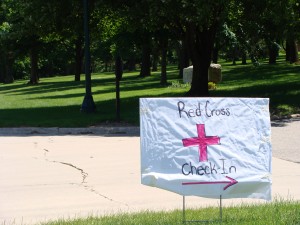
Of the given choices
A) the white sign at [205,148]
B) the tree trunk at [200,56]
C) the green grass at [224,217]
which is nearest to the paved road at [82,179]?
the green grass at [224,217]

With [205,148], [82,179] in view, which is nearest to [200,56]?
[82,179]

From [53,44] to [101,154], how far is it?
129 feet

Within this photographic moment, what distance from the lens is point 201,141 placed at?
6.15 m

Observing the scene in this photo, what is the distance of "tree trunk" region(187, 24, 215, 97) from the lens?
73.9ft

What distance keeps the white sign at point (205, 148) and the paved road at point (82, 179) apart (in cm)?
162

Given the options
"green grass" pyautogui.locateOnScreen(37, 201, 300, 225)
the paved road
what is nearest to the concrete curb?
the paved road

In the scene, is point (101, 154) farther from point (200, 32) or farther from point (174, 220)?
point (200, 32)

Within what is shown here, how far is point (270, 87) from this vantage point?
1014 inches

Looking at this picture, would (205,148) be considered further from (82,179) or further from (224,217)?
(82,179)

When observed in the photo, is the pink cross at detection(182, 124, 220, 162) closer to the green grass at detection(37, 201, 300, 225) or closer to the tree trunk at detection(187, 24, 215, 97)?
Result: the green grass at detection(37, 201, 300, 225)

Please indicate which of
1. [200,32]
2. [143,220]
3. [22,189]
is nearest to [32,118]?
[200,32]

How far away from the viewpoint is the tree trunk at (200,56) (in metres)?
22.5

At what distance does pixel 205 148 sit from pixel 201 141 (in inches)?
3.6

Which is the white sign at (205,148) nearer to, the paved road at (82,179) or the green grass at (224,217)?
the green grass at (224,217)
